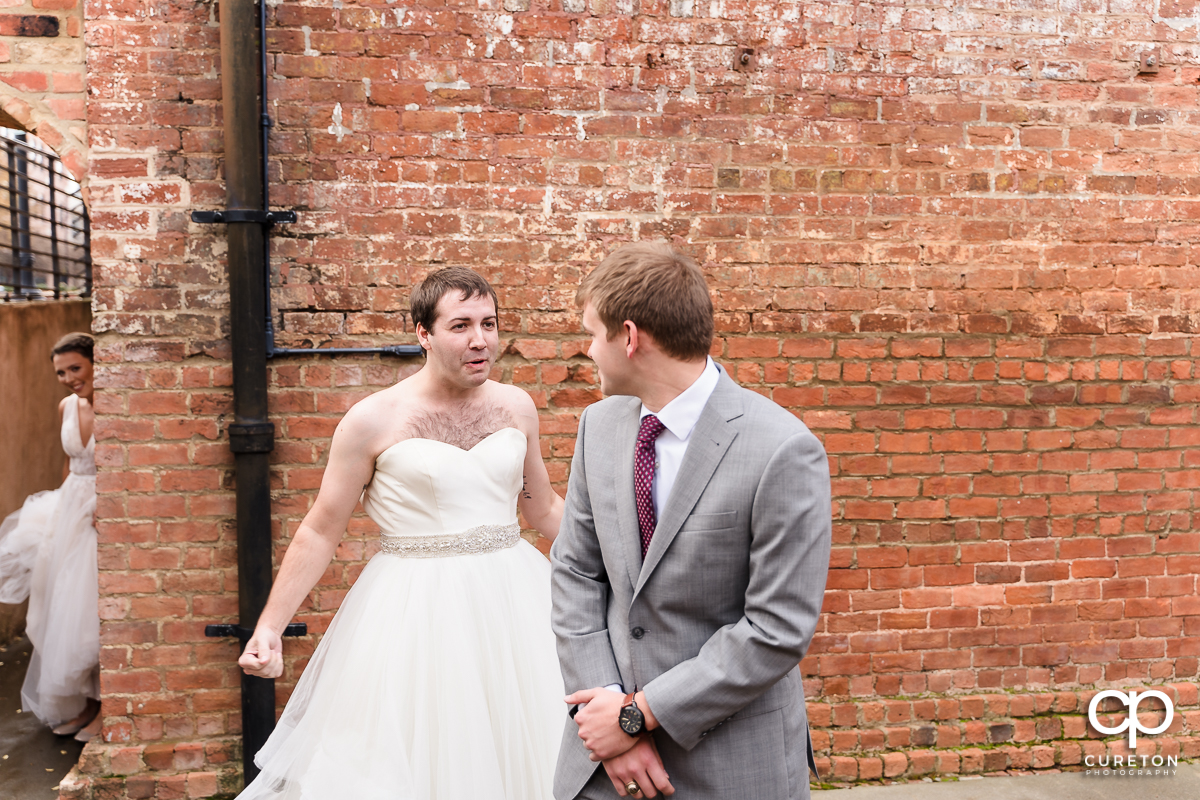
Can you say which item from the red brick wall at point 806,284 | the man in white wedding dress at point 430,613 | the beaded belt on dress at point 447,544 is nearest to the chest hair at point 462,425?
the man in white wedding dress at point 430,613

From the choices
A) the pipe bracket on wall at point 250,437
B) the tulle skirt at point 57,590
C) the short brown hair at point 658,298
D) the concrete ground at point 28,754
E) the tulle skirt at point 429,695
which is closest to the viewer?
the short brown hair at point 658,298

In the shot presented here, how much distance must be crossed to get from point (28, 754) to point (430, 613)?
117 inches

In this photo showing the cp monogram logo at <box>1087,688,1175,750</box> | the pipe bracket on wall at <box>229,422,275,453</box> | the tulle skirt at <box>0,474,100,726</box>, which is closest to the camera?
the pipe bracket on wall at <box>229,422,275,453</box>

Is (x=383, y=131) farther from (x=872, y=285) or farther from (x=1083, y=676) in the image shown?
(x=1083, y=676)

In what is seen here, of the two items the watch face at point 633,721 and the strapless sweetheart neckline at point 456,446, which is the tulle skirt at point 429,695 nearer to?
the strapless sweetheart neckline at point 456,446

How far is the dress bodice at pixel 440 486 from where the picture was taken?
107 inches

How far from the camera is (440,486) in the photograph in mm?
2717

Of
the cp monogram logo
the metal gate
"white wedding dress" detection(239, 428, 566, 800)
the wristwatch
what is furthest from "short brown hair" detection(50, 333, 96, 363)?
the cp monogram logo

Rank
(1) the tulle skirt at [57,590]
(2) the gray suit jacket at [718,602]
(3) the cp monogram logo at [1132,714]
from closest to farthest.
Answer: (2) the gray suit jacket at [718,602] < (3) the cp monogram logo at [1132,714] < (1) the tulle skirt at [57,590]

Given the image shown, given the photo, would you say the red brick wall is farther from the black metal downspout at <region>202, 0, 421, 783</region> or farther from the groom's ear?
the groom's ear

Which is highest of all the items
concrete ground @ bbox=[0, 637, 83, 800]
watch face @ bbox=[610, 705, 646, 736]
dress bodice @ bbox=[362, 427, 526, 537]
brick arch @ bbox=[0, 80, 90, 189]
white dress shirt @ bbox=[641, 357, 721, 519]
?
brick arch @ bbox=[0, 80, 90, 189]

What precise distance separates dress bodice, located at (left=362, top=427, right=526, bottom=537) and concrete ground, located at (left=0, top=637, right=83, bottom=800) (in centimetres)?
244

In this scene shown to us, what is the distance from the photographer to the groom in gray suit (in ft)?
5.44

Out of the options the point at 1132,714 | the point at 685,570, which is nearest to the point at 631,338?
the point at 685,570
